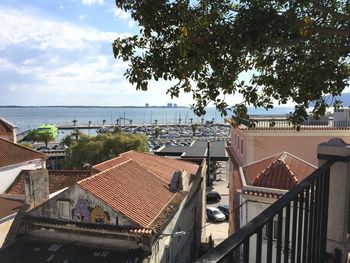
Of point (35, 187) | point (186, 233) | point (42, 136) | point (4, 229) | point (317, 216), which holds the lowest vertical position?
point (186, 233)

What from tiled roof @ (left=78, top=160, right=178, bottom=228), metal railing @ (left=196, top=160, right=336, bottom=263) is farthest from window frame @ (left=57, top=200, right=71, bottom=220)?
metal railing @ (left=196, top=160, right=336, bottom=263)

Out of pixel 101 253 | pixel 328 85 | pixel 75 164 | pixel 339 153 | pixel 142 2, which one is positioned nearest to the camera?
pixel 339 153

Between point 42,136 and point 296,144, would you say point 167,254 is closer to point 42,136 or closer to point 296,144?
point 296,144

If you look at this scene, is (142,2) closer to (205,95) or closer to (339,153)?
(205,95)

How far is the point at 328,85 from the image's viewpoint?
635 cm

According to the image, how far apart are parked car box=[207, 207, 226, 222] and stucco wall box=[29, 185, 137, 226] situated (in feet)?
65.3

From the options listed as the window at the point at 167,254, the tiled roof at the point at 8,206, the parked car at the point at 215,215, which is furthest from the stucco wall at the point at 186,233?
the tiled roof at the point at 8,206

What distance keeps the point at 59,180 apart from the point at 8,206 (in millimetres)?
4976

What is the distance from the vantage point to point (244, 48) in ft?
17.0

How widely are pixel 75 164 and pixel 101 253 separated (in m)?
28.0

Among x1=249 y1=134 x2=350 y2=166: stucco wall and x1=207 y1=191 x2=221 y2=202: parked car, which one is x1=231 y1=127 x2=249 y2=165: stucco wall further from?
x1=207 y1=191 x2=221 y2=202: parked car

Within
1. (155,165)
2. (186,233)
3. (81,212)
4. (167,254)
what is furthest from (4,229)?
(155,165)

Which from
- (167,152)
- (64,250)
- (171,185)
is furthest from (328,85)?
→ (167,152)

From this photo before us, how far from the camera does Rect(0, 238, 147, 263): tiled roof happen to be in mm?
16109
